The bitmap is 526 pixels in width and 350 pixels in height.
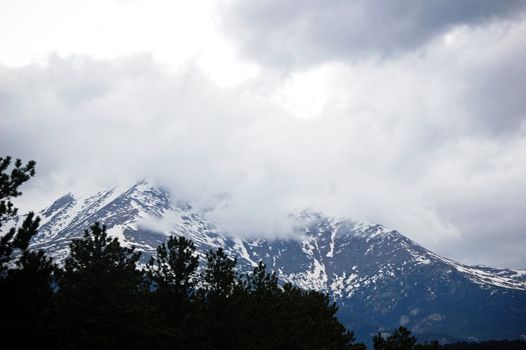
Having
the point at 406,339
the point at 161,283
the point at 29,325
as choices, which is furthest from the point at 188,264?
the point at 406,339

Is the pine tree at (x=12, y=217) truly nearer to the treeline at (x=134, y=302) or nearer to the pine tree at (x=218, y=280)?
the treeline at (x=134, y=302)

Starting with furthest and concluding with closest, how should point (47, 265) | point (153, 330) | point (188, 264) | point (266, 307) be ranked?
point (266, 307) → point (188, 264) → point (153, 330) → point (47, 265)

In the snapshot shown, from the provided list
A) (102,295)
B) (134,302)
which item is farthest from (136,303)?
(102,295)

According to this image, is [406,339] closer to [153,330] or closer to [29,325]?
[153,330]

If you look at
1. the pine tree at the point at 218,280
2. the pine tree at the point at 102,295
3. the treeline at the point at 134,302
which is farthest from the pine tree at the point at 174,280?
the pine tree at the point at 102,295

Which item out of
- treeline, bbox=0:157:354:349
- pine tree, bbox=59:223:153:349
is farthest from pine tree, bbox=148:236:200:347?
pine tree, bbox=59:223:153:349

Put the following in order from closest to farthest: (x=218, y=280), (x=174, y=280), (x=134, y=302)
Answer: (x=134, y=302) < (x=174, y=280) < (x=218, y=280)

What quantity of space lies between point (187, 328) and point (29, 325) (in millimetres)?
15207

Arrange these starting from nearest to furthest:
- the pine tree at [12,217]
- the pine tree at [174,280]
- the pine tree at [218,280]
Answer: the pine tree at [12,217] → the pine tree at [174,280] → the pine tree at [218,280]

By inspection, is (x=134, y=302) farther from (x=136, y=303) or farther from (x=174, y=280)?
(x=174, y=280)

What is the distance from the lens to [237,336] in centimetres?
3928

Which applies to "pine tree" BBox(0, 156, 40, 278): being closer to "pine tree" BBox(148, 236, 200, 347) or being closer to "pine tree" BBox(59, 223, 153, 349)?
"pine tree" BBox(59, 223, 153, 349)

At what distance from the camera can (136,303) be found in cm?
3278

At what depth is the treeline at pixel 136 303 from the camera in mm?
23016
